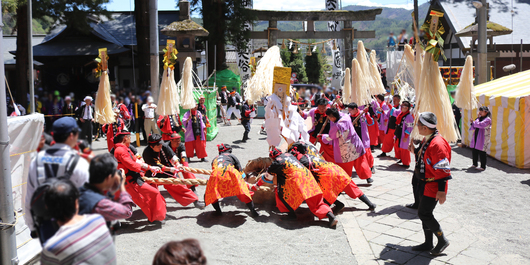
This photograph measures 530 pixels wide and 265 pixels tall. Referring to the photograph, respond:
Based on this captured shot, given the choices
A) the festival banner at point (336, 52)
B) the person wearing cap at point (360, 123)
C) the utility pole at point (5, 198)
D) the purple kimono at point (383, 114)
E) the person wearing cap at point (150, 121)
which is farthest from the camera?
the festival banner at point (336, 52)

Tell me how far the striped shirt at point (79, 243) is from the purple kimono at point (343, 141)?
17.0 ft

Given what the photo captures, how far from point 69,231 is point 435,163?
134 inches

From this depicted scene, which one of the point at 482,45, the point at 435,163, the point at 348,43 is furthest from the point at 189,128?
the point at 348,43

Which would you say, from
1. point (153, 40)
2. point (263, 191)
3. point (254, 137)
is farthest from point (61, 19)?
point (263, 191)

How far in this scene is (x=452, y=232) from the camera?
4957mm

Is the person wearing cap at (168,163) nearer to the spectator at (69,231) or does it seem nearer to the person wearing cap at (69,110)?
the person wearing cap at (69,110)

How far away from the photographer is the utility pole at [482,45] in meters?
11.8

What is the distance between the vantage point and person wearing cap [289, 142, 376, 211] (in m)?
5.54

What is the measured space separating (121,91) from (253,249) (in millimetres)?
2184

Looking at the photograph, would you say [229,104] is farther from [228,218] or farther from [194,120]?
[228,218]

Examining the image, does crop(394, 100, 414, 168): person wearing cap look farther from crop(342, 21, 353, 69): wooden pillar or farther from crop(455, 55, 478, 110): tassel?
crop(342, 21, 353, 69): wooden pillar

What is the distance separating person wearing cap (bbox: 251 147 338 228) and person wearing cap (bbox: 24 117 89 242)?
133 inches

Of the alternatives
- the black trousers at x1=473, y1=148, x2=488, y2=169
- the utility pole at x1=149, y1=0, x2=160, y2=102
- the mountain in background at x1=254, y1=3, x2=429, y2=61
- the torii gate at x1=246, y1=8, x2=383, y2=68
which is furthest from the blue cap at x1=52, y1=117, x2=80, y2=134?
the torii gate at x1=246, y1=8, x2=383, y2=68

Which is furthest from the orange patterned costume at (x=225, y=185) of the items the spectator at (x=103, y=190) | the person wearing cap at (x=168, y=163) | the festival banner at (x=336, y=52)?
the festival banner at (x=336, y=52)
